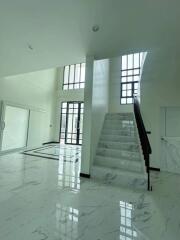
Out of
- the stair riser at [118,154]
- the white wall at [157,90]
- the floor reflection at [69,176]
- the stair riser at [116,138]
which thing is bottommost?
the floor reflection at [69,176]

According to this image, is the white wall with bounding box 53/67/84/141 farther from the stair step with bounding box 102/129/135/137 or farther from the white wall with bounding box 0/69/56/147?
the stair step with bounding box 102/129/135/137

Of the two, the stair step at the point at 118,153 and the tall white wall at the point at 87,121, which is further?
the stair step at the point at 118,153

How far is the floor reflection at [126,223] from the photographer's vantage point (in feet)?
5.02

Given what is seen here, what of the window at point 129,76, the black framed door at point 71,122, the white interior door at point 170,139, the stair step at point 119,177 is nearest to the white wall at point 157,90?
the white interior door at point 170,139

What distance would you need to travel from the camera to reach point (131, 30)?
2.53 meters

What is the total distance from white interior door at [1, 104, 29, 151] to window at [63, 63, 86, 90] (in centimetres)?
356

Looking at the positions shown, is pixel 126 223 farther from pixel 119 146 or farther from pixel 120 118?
pixel 120 118

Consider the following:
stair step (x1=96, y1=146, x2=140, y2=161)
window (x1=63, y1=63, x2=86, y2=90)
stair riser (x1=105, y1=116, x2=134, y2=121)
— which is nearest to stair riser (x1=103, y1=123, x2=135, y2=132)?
stair riser (x1=105, y1=116, x2=134, y2=121)

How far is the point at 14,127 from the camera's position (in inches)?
233

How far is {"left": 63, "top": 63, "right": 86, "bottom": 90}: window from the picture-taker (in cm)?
909

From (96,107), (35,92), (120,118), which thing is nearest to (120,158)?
(96,107)

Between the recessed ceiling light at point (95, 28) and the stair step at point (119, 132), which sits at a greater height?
the recessed ceiling light at point (95, 28)

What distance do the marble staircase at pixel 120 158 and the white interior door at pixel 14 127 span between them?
3688mm

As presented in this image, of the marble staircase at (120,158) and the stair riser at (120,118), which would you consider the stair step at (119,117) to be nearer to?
the stair riser at (120,118)
